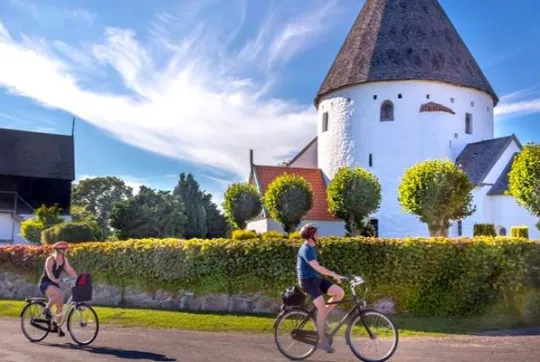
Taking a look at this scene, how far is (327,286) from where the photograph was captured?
970 centimetres

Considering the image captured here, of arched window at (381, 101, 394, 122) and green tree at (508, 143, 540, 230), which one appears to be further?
arched window at (381, 101, 394, 122)

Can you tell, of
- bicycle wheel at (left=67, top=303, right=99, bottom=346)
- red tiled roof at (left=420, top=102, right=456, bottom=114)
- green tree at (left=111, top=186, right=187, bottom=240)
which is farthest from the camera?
green tree at (left=111, top=186, right=187, bottom=240)

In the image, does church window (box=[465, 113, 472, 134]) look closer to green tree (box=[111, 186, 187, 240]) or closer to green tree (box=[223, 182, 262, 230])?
green tree (box=[223, 182, 262, 230])

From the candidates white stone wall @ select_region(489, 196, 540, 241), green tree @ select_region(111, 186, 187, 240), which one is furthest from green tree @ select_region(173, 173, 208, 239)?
white stone wall @ select_region(489, 196, 540, 241)

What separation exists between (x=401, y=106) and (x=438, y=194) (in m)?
13.0

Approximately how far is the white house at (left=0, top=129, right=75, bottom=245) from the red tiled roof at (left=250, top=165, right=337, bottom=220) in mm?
16635

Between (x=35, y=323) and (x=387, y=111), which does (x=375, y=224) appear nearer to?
(x=387, y=111)

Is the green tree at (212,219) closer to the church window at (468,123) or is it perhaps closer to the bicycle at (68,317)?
the church window at (468,123)

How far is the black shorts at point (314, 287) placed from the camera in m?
9.57

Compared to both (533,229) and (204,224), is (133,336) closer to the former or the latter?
(533,229)

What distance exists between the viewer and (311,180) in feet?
155

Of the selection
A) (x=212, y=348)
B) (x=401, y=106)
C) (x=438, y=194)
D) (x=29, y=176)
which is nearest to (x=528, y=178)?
(x=438, y=194)

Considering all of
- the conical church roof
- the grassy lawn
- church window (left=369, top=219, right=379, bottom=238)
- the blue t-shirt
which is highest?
the conical church roof

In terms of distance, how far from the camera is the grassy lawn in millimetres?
13789
